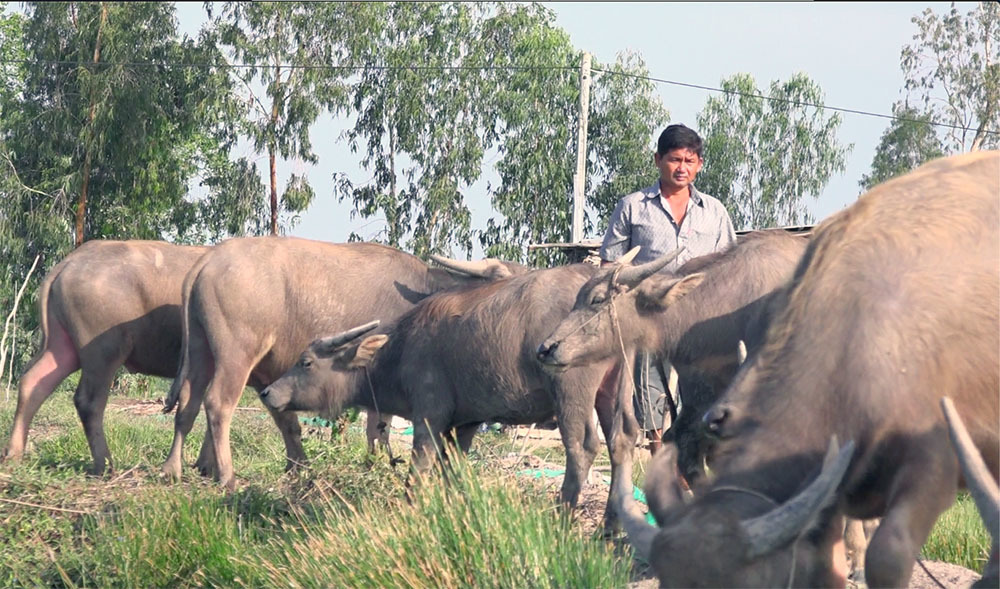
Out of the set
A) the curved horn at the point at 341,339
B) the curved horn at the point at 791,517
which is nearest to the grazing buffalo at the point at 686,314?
the curved horn at the point at 341,339

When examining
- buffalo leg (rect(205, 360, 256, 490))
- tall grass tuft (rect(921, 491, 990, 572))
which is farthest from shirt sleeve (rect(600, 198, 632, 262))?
buffalo leg (rect(205, 360, 256, 490))

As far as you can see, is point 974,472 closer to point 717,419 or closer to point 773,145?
point 717,419

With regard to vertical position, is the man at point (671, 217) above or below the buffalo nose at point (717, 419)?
above

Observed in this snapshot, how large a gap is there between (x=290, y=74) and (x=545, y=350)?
2228 centimetres

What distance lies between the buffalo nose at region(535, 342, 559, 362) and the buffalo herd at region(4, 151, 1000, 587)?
0.05 ft

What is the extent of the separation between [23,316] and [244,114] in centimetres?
678

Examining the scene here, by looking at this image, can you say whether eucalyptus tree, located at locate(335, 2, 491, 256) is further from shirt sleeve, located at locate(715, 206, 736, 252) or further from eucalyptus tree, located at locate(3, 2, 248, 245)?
shirt sleeve, located at locate(715, 206, 736, 252)

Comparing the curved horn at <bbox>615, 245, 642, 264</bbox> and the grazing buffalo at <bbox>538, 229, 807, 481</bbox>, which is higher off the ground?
the curved horn at <bbox>615, 245, 642, 264</bbox>

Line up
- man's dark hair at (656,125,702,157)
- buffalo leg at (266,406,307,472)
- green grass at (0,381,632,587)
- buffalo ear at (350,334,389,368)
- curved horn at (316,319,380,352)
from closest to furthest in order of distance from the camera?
green grass at (0,381,632,587) < man's dark hair at (656,125,702,157) < buffalo ear at (350,334,389,368) < curved horn at (316,319,380,352) < buffalo leg at (266,406,307,472)

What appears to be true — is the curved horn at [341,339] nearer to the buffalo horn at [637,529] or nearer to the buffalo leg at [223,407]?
the buffalo leg at [223,407]

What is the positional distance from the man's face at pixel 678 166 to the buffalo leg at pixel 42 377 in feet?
20.3

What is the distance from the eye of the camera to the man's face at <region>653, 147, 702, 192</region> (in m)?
8.96

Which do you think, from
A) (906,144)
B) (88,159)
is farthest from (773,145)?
(88,159)

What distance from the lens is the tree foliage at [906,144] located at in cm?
3994
